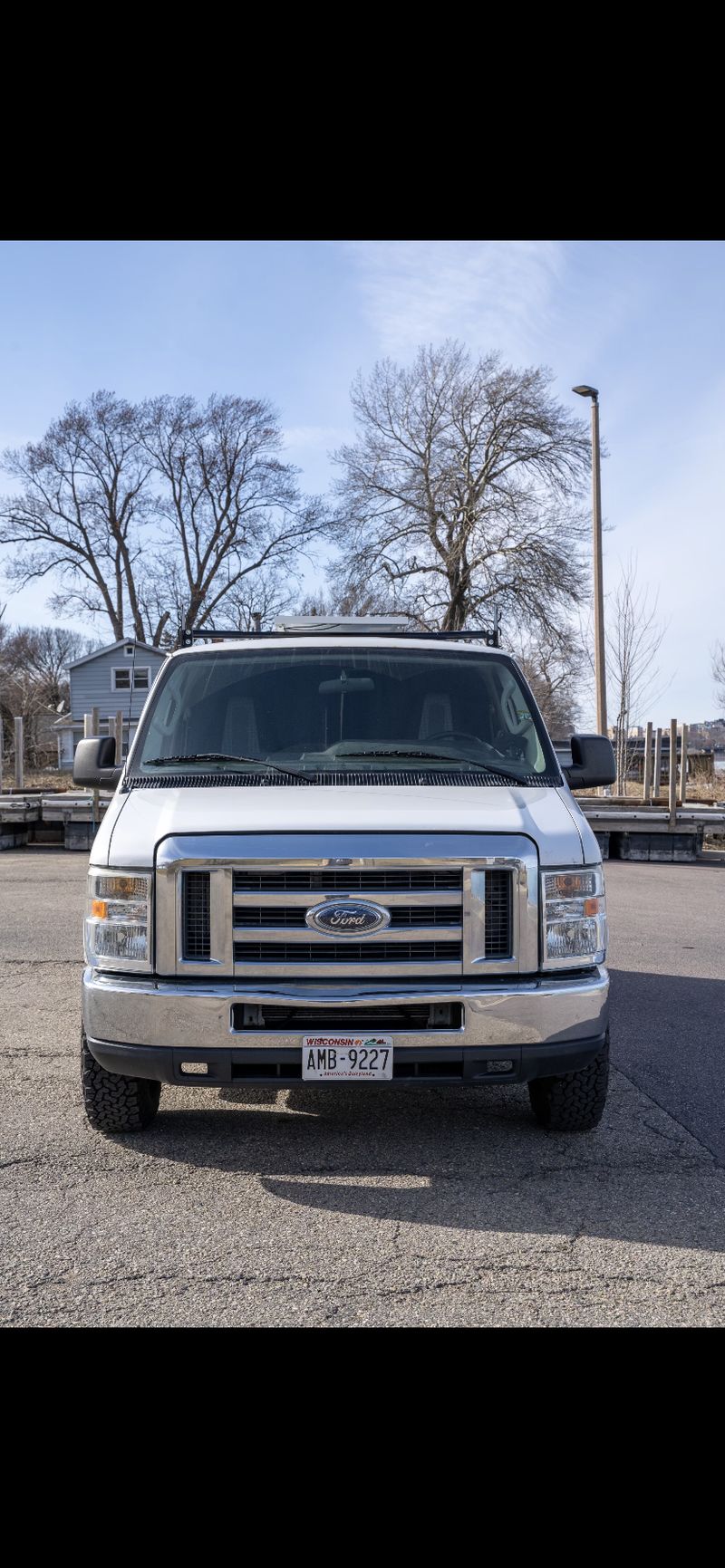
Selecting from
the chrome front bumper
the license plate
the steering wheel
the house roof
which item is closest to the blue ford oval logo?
the chrome front bumper

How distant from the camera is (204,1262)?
12.2ft

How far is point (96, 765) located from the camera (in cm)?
580

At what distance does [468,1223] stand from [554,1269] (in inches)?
18.1

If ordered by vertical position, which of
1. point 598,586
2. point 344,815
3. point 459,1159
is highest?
point 598,586

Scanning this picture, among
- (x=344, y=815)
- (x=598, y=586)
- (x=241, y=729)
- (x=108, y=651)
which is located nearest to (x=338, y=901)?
(x=344, y=815)

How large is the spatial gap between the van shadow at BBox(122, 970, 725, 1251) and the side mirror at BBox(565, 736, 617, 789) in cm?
147

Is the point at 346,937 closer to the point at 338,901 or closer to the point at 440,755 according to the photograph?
the point at 338,901

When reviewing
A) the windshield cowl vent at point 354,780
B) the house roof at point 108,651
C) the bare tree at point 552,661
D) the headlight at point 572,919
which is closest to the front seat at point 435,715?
the windshield cowl vent at point 354,780

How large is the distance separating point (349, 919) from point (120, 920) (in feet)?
2.79
